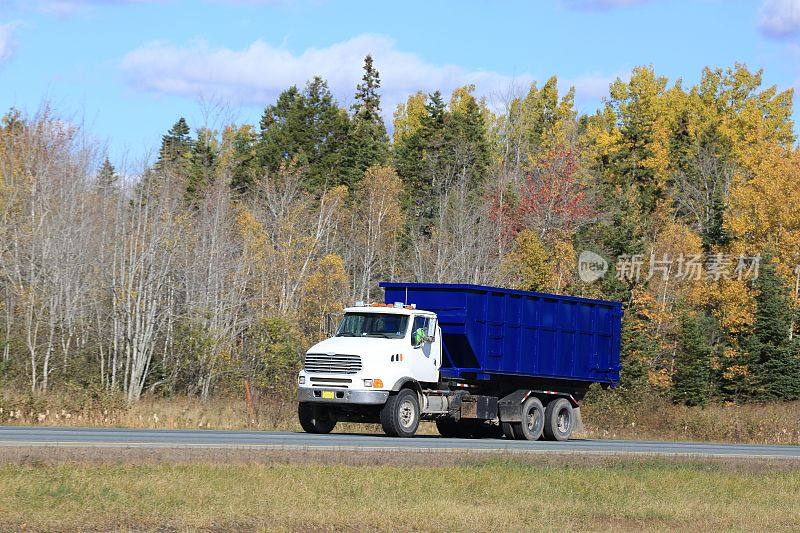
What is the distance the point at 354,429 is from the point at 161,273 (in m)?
9.40

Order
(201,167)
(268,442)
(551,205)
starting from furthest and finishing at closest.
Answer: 1. (201,167)
2. (551,205)
3. (268,442)

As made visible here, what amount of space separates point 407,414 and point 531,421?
4.58 m

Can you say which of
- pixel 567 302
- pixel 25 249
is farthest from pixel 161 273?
pixel 567 302

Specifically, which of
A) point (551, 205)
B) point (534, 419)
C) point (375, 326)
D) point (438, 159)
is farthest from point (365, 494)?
point (438, 159)

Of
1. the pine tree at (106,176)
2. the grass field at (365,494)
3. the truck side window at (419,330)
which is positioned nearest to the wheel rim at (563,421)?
the truck side window at (419,330)

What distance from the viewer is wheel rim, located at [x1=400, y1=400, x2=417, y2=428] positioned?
26.9 metres

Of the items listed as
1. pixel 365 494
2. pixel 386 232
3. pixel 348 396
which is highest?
pixel 386 232

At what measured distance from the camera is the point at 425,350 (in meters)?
27.5

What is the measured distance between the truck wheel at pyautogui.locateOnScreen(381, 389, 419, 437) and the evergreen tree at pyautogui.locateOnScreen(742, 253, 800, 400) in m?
43.9

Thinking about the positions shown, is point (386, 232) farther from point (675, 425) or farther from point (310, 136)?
point (675, 425)

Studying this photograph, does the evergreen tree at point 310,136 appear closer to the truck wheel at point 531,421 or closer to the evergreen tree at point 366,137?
the evergreen tree at point 366,137

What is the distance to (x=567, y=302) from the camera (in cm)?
3114

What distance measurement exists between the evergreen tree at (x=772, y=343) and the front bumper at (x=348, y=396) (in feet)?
148

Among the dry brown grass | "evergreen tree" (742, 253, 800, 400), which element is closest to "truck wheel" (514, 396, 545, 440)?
the dry brown grass
